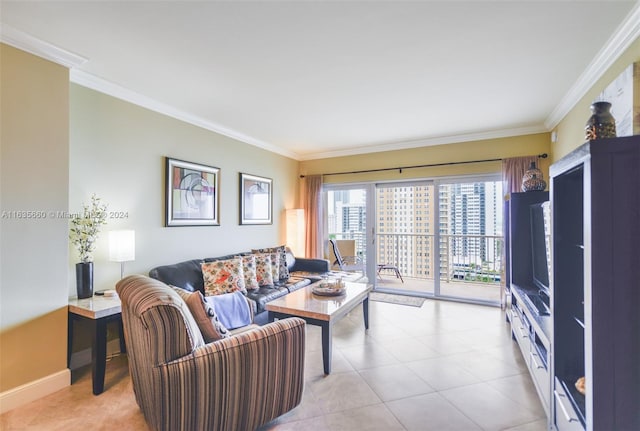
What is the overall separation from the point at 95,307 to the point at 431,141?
4.60 meters

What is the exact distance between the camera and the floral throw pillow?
315 centimetres

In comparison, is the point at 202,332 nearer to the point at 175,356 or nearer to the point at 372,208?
the point at 175,356

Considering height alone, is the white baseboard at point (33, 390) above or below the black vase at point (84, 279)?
below

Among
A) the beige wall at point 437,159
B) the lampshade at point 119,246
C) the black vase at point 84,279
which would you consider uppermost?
the beige wall at point 437,159

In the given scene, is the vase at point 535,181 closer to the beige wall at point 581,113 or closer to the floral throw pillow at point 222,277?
the beige wall at point 581,113

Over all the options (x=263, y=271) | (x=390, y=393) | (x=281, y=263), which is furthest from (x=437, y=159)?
(x=390, y=393)

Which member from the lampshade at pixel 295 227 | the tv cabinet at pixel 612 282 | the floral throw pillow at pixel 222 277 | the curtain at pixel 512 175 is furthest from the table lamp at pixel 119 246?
the curtain at pixel 512 175

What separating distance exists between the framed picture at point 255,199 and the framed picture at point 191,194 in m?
0.48

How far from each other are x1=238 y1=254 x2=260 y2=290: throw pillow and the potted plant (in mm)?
1455

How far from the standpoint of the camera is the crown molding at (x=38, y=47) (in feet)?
6.39

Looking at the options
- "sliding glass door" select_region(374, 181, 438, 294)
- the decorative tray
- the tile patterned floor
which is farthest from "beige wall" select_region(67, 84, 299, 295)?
"sliding glass door" select_region(374, 181, 438, 294)

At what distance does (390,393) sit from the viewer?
215 cm

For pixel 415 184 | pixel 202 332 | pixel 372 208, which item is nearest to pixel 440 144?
pixel 415 184

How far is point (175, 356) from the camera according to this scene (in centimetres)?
145
